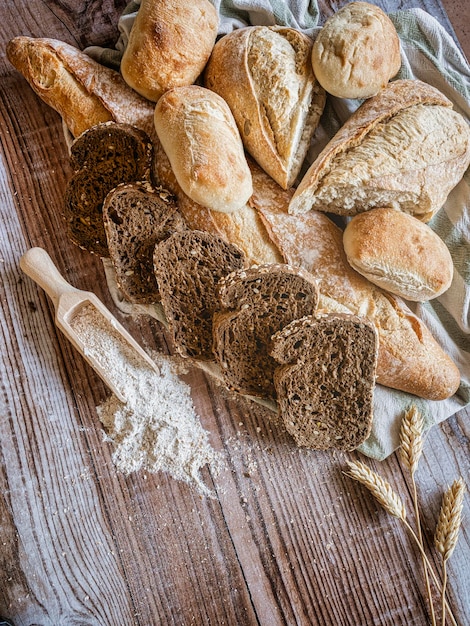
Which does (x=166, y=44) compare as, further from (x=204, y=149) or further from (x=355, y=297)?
(x=355, y=297)

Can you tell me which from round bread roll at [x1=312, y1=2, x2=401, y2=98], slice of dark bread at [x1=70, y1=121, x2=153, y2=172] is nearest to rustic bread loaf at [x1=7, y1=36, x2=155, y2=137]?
slice of dark bread at [x1=70, y1=121, x2=153, y2=172]

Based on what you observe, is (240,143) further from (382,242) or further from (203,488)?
(203,488)

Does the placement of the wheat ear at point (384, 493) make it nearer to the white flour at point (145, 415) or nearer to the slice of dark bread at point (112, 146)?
the white flour at point (145, 415)

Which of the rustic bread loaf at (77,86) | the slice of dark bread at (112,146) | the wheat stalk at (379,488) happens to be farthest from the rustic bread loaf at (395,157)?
the wheat stalk at (379,488)

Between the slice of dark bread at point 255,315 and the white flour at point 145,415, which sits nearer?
the slice of dark bread at point 255,315

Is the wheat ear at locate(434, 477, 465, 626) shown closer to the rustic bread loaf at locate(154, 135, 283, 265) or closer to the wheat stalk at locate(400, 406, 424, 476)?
the wheat stalk at locate(400, 406, 424, 476)

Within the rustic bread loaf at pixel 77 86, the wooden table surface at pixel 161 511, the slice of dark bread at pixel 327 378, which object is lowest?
the wooden table surface at pixel 161 511
